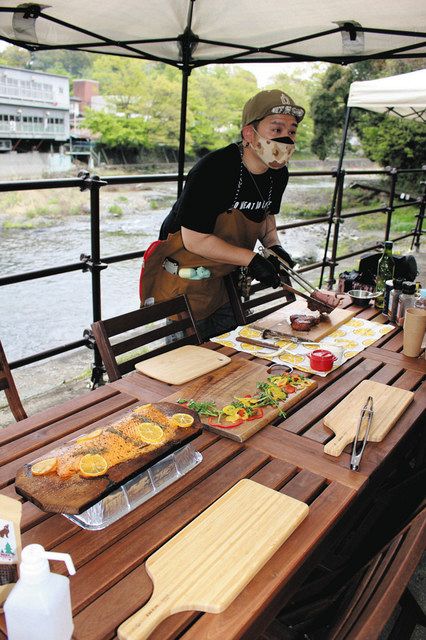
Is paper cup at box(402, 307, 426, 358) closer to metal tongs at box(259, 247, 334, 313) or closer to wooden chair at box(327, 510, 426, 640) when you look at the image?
metal tongs at box(259, 247, 334, 313)

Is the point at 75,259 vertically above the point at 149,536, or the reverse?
the point at 149,536

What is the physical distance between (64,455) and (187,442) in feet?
1.00

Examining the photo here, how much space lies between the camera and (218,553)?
1039mm

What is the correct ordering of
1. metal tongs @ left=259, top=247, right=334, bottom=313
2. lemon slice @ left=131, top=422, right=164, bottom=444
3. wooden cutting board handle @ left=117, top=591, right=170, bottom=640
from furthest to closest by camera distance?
metal tongs @ left=259, top=247, right=334, bottom=313 < lemon slice @ left=131, top=422, right=164, bottom=444 < wooden cutting board handle @ left=117, top=591, right=170, bottom=640

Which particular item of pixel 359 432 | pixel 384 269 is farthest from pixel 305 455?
pixel 384 269

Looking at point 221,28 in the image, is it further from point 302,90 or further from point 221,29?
point 302,90

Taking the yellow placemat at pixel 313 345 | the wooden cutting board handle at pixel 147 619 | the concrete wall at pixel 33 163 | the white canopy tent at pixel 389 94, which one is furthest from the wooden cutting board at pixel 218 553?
the concrete wall at pixel 33 163

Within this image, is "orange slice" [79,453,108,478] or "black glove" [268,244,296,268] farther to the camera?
"black glove" [268,244,296,268]

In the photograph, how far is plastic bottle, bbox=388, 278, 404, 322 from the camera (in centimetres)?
257

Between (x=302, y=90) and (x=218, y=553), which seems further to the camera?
(x=302, y=90)

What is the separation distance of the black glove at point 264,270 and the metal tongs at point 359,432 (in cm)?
89

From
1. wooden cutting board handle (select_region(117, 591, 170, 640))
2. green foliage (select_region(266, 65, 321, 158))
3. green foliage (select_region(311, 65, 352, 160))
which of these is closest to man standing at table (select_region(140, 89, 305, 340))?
wooden cutting board handle (select_region(117, 591, 170, 640))

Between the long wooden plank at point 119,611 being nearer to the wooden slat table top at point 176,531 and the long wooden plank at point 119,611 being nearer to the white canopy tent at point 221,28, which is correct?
the wooden slat table top at point 176,531

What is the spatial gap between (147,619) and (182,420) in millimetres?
555
